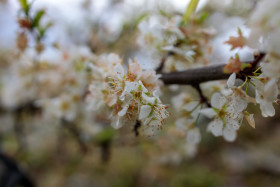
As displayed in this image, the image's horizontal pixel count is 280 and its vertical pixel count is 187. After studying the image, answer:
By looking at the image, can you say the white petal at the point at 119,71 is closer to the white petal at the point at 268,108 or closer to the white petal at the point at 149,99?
the white petal at the point at 149,99

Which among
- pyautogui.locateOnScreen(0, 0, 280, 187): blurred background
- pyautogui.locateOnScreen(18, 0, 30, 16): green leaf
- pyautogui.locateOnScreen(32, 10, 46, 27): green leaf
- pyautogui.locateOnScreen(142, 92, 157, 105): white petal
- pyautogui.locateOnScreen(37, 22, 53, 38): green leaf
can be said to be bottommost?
pyautogui.locateOnScreen(0, 0, 280, 187): blurred background

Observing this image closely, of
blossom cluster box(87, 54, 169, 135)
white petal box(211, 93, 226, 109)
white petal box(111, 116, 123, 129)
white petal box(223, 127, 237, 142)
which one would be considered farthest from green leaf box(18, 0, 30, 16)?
white petal box(223, 127, 237, 142)

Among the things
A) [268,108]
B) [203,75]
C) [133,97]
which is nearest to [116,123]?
[133,97]

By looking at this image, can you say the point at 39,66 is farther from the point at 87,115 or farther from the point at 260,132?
the point at 260,132

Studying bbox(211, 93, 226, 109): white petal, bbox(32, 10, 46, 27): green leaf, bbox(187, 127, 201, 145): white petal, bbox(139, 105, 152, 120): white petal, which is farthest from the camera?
bbox(32, 10, 46, 27): green leaf

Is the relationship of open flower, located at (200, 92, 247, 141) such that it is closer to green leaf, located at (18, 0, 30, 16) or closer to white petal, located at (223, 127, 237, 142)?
white petal, located at (223, 127, 237, 142)

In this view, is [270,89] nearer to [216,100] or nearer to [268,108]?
[268,108]

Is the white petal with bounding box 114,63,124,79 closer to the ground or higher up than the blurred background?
higher up
